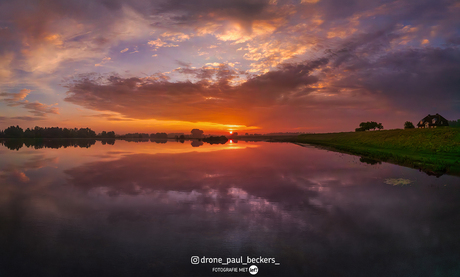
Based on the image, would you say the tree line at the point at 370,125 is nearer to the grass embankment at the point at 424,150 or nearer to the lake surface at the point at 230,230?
the grass embankment at the point at 424,150

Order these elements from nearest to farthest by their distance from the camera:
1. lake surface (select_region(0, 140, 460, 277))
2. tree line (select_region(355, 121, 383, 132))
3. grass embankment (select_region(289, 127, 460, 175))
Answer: lake surface (select_region(0, 140, 460, 277))
grass embankment (select_region(289, 127, 460, 175))
tree line (select_region(355, 121, 383, 132))

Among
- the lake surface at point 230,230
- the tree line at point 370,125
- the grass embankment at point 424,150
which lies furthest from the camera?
the tree line at point 370,125

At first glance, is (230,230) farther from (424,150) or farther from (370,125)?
(370,125)

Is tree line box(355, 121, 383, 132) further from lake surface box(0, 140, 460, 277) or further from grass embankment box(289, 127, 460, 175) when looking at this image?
lake surface box(0, 140, 460, 277)

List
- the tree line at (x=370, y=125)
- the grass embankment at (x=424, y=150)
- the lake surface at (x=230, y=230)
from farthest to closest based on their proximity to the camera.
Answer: the tree line at (x=370, y=125)
the grass embankment at (x=424, y=150)
the lake surface at (x=230, y=230)

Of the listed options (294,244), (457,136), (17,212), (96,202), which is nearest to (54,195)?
(17,212)

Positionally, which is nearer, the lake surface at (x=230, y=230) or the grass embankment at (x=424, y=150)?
the lake surface at (x=230, y=230)

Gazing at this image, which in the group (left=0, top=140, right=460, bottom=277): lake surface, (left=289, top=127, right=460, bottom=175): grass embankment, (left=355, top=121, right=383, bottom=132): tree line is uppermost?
(left=355, top=121, right=383, bottom=132): tree line

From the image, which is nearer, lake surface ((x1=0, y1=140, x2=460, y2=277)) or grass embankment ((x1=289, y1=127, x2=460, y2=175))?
lake surface ((x1=0, y1=140, x2=460, y2=277))

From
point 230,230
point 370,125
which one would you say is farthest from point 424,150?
point 370,125

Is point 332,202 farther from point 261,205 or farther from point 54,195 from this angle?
point 54,195

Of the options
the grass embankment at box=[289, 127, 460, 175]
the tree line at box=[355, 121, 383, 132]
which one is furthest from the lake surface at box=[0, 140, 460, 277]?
the tree line at box=[355, 121, 383, 132]

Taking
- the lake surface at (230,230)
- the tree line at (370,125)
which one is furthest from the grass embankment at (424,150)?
the tree line at (370,125)

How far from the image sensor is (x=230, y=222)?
28.9ft
